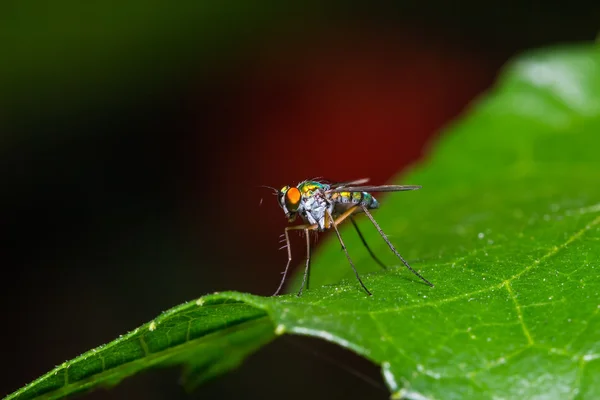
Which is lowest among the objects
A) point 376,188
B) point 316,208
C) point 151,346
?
point 151,346

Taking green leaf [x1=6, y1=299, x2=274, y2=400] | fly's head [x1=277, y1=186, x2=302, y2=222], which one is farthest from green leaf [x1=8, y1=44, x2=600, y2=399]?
fly's head [x1=277, y1=186, x2=302, y2=222]

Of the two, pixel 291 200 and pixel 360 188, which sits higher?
pixel 291 200

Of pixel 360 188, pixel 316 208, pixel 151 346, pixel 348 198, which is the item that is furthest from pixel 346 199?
→ pixel 151 346

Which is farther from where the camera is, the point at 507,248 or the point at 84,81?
the point at 84,81

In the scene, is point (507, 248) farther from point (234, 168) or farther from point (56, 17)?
point (56, 17)

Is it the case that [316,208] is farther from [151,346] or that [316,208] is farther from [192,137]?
[192,137]

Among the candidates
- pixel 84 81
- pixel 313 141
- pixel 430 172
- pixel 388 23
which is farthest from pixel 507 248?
pixel 388 23

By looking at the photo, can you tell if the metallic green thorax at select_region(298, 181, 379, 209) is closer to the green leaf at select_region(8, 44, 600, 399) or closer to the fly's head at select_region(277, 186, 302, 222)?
the fly's head at select_region(277, 186, 302, 222)
